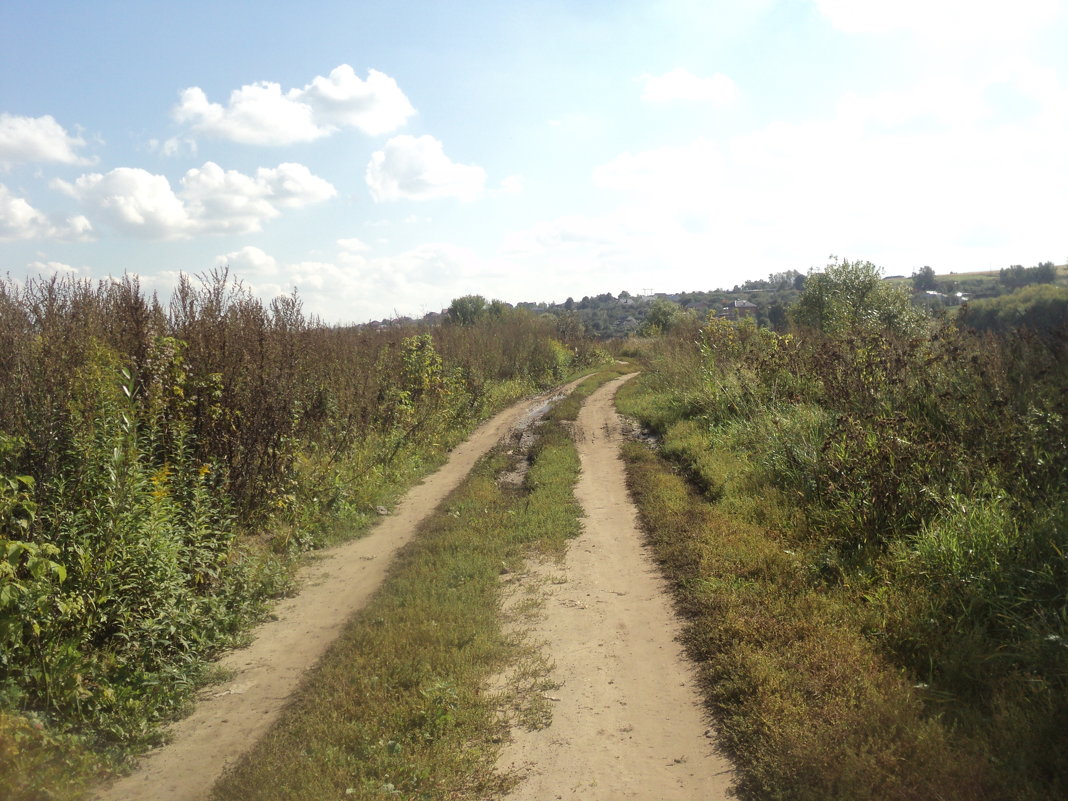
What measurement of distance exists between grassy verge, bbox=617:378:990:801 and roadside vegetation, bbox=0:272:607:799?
424cm

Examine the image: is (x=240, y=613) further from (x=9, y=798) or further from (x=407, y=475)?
(x=407, y=475)

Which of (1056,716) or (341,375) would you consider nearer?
(1056,716)

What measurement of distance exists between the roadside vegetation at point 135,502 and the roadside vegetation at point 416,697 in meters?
1.19

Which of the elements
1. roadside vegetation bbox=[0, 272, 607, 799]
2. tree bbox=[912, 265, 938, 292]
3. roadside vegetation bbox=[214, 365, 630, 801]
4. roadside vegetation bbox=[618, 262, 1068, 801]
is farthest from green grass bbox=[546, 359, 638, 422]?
tree bbox=[912, 265, 938, 292]

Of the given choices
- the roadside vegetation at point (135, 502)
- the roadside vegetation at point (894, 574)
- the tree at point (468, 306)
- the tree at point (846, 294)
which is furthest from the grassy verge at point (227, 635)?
the tree at point (468, 306)

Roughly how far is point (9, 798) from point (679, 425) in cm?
1332

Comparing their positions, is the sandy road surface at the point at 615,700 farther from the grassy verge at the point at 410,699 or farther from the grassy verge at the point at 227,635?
the grassy verge at the point at 227,635

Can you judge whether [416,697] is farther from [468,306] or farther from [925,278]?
→ [925,278]

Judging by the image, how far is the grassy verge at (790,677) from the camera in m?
3.75

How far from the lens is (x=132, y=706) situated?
5.24 metres

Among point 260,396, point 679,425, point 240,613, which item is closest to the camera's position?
point 240,613

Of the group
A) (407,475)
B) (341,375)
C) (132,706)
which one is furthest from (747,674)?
(341,375)

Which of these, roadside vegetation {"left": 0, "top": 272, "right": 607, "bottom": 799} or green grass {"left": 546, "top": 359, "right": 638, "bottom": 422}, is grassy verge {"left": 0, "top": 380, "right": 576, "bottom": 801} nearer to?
roadside vegetation {"left": 0, "top": 272, "right": 607, "bottom": 799}

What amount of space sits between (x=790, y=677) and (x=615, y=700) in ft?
4.16
